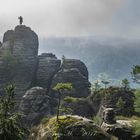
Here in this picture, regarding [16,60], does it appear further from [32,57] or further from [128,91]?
[128,91]

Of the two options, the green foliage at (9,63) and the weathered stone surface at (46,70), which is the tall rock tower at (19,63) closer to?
the green foliage at (9,63)

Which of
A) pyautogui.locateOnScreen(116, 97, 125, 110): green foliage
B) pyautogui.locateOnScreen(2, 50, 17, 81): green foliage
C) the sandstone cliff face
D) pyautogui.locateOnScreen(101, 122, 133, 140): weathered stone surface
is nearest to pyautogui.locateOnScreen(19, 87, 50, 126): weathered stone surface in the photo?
the sandstone cliff face

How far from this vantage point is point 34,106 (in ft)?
500

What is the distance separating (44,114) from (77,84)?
33238mm

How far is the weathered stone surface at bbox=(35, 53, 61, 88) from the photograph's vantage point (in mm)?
185000

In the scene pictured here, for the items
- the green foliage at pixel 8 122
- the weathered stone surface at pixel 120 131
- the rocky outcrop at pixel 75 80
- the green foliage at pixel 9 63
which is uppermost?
the green foliage at pixel 9 63

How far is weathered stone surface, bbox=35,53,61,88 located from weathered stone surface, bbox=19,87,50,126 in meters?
27.5

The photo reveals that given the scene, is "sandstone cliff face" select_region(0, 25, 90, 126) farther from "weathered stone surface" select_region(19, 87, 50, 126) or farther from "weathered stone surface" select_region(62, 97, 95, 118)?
"weathered stone surface" select_region(62, 97, 95, 118)

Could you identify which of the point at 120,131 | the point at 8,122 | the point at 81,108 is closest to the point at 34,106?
the point at 81,108

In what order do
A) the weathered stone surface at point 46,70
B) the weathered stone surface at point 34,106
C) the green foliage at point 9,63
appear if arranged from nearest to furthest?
1. the weathered stone surface at point 34,106
2. the weathered stone surface at point 46,70
3. the green foliage at point 9,63

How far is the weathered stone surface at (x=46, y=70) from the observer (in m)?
185

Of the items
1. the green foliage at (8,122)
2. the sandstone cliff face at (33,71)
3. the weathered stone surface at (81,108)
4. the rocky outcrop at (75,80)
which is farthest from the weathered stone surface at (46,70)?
the green foliage at (8,122)

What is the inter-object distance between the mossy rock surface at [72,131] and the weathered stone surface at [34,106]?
82661mm

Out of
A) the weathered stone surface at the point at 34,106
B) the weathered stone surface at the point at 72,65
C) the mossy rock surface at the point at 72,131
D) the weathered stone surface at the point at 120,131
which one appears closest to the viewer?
the mossy rock surface at the point at 72,131
